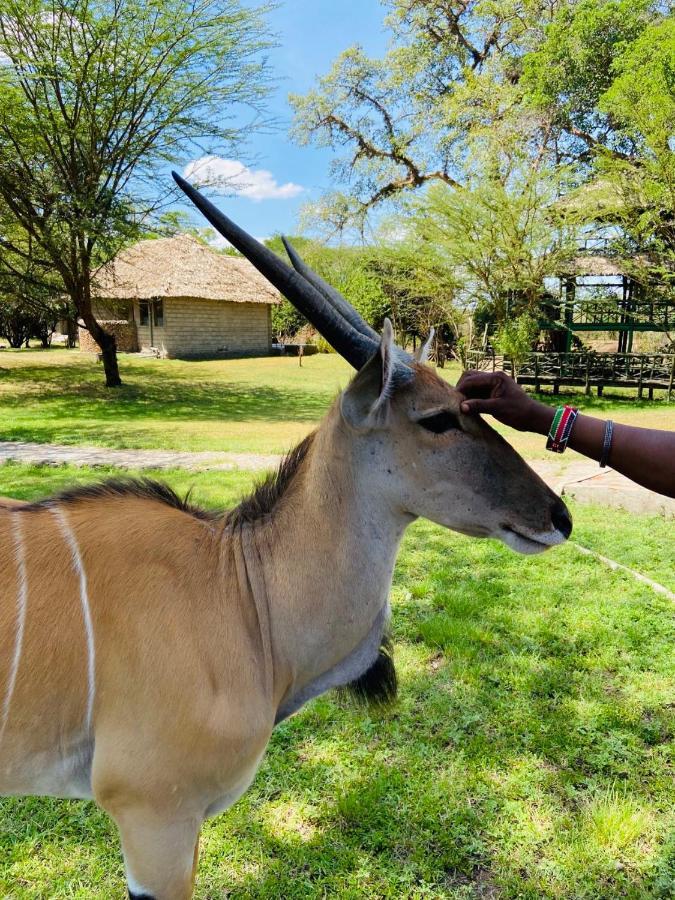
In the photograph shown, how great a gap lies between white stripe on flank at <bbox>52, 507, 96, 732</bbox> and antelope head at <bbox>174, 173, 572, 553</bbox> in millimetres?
808

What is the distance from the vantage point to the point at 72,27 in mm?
13047

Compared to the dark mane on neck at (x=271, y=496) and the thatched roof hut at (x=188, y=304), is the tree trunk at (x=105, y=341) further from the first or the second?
the dark mane on neck at (x=271, y=496)

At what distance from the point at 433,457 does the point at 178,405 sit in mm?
13545

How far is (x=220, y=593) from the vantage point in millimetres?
1787

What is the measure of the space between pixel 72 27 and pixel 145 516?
591 inches

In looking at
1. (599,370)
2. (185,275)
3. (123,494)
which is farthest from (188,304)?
(123,494)

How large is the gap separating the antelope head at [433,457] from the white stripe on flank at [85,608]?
81 centimetres

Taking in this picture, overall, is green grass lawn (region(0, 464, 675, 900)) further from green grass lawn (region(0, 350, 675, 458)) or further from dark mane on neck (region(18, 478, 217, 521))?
green grass lawn (region(0, 350, 675, 458))

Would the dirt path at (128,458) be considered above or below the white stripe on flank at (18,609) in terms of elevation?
below

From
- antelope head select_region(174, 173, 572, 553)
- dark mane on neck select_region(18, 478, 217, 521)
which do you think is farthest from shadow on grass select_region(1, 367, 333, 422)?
antelope head select_region(174, 173, 572, 553)

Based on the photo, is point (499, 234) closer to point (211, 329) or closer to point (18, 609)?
point (211, 329)

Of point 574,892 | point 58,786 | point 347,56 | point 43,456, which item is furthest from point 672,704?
point 347,56

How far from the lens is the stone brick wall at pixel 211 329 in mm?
26000

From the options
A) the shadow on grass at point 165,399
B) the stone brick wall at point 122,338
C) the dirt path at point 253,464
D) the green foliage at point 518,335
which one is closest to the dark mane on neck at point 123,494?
the dirt path at point 253,464
